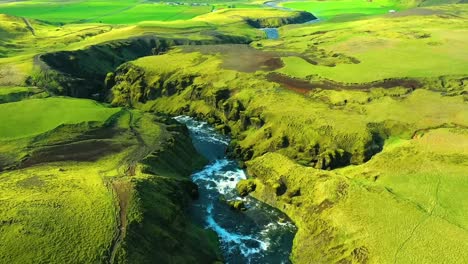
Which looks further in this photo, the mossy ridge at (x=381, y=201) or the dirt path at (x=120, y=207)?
the mossy ridge at (x=381, y=201)

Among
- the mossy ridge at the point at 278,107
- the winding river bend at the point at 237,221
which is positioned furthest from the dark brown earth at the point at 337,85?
the winding river bend at the point at 237,221

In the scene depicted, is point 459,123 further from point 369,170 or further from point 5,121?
point 5,121

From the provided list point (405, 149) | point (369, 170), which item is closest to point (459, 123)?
point (405, 149)

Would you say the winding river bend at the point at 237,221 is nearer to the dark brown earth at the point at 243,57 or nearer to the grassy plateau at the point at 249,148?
the grassy plateau at the point at 249,148

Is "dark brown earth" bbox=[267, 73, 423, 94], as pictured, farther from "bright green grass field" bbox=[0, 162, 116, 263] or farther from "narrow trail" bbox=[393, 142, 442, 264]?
"bright green grass field" bbox=[0, 162, 116, 263]

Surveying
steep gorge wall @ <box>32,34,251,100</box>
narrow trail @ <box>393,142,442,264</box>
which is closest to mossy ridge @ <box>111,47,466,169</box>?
steep gorge wall @ <box>32,34,251,100</box>

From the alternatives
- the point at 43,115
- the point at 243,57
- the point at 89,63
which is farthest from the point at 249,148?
the point at 89,63
